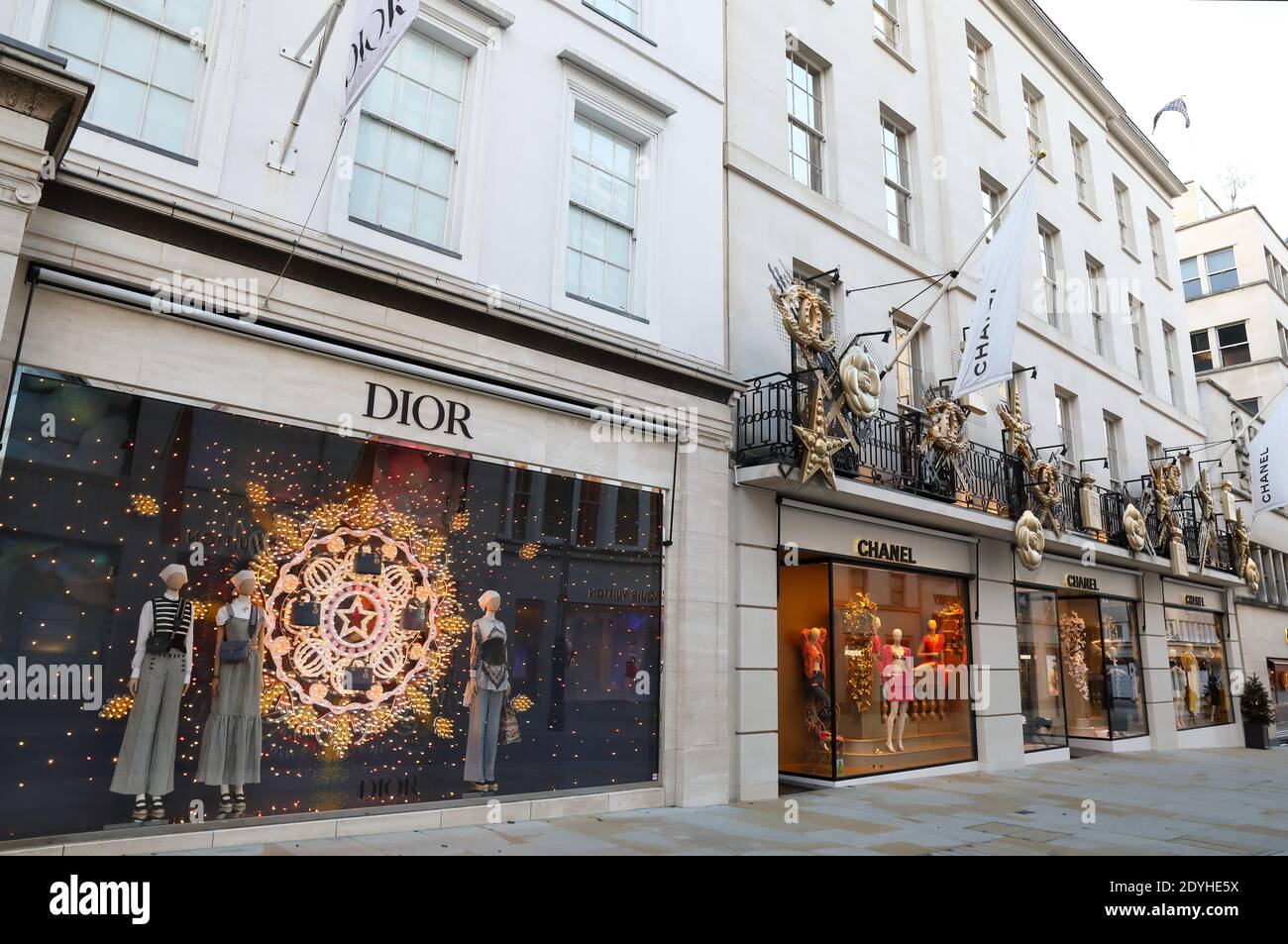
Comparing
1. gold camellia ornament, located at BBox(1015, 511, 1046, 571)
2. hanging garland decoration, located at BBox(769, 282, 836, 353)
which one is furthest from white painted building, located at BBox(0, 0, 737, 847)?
gold camellia ornament, located at BBox(1015, 511, 1046, 571)

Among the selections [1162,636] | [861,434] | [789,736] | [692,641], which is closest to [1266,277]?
[1162,636]

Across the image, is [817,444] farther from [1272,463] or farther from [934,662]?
[1272,463]

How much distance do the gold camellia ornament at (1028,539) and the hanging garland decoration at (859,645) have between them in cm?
381

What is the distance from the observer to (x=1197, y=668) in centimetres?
2364

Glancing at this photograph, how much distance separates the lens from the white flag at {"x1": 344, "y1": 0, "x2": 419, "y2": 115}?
6.73 m

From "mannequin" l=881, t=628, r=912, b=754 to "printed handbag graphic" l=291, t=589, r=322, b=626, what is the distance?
9.73m

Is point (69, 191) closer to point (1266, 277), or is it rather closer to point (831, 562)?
point (831, 562)

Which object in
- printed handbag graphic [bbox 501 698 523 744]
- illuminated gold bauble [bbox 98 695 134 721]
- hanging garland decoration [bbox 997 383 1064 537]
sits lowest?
printed handbag graphic [bbox 501 698 523 744]

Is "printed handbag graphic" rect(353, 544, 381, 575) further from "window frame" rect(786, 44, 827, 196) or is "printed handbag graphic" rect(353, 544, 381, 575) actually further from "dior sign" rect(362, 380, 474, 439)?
"window frame" rect(786, 44, 827, 196)

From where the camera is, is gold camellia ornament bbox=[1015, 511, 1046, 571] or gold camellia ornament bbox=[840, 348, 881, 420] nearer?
gold camellia ornament bbox=[840, 348, 881, 420]

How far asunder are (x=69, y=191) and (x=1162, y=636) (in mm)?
25015
